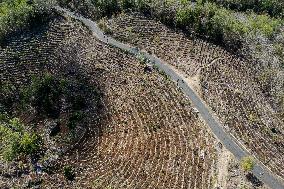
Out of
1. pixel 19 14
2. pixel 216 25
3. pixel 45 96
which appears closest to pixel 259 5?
pixel 216 25

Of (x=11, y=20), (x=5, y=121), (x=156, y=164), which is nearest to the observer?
(x=156, y=164)

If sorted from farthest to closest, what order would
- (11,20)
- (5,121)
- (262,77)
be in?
(11,20)
(262,77)
(5,121)

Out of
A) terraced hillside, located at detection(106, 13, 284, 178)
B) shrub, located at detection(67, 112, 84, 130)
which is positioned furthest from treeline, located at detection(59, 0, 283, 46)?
shrub, located at detection(67, 112, 84, 130)

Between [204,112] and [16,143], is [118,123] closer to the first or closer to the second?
[204,112]

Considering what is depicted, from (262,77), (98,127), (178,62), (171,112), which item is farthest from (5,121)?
(262,77)

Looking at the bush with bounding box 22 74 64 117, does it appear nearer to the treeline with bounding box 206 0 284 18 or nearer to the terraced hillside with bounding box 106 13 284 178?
the terraced hillside with bounding box 106 13 284 178

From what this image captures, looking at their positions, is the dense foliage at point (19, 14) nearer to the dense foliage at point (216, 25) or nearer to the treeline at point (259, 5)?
the dense foliage at point (216, 25)

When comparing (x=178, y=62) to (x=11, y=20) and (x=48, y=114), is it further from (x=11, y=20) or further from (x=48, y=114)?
(x=11, y=20)

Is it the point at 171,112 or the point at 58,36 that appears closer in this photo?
the point at 171,112
